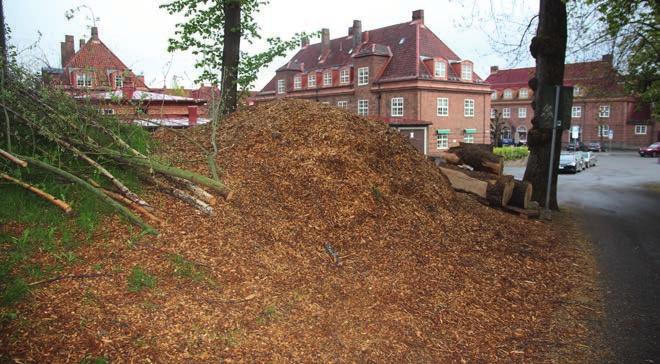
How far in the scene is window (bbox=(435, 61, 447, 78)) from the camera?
1683 inches

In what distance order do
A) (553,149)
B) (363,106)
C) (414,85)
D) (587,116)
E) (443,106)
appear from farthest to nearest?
1. (587,116)
2. (363,106)
3. (443,106)
4. (414,85)
5. (553,149)

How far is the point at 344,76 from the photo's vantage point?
1927 inches

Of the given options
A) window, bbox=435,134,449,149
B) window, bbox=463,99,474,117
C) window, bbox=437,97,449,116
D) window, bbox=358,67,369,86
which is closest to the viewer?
window, bbox=437,97,449,116

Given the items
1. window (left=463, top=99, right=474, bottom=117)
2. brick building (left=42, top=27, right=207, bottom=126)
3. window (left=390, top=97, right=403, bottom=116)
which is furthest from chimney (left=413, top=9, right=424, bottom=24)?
brick building (left=42, top=27, right=207, bottom=126)

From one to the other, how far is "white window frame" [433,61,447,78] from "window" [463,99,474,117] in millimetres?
4065

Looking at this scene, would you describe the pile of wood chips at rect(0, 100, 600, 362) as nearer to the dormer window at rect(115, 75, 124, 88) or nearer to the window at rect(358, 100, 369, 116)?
the dormer window at rect(115, 75, 124, 88)

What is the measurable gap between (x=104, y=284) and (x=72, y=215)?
1.26 metres

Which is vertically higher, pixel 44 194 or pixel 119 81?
pixel 119 81

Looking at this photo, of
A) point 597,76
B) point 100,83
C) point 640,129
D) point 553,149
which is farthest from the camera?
point 640,129

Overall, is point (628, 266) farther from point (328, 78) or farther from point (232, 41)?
point (328, 78)

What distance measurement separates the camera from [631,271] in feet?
22.9

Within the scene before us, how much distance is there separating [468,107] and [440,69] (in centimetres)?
545

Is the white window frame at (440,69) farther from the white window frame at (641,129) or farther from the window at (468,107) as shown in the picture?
the white window frame at (641,129)

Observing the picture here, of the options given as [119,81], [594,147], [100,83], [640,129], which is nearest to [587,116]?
[640,129]
